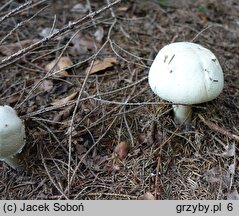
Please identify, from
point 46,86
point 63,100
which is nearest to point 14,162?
point 63,100

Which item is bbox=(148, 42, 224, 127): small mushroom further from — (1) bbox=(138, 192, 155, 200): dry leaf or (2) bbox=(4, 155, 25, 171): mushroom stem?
(2) bbox=(4, 155, 25, 171): mushroom stem

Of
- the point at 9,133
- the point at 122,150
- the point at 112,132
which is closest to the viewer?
the point at 9,133

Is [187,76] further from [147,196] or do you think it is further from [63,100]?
[63,100]

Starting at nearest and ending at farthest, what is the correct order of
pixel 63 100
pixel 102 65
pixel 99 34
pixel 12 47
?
1. pixel 63 100
2. pixel 102 65
3. pixel 12 47
4. pixel 99 34
